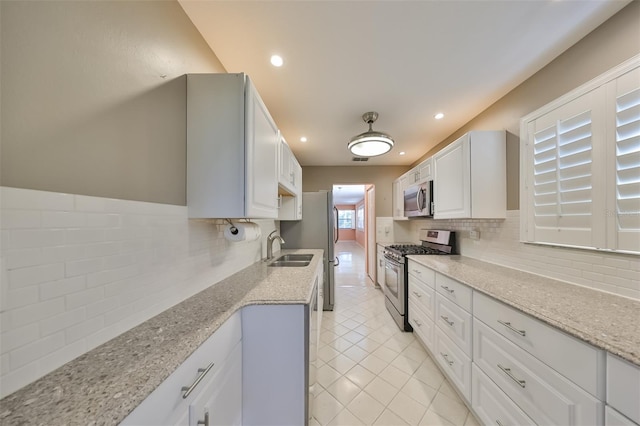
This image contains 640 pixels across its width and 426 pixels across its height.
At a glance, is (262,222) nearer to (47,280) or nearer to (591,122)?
(47,280)

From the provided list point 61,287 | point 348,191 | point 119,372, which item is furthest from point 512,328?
point 348,191

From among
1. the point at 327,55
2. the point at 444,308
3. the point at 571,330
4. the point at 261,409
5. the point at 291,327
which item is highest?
the point at 327,55

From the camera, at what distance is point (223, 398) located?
93 cm

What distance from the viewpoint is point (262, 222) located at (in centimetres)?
248

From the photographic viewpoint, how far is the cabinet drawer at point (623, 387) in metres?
0.67

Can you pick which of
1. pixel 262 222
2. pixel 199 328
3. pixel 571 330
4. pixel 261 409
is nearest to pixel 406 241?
pixel 262 222

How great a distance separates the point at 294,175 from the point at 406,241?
2711mm

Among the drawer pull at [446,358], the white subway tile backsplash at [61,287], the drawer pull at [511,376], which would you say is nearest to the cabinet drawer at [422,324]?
the drawer pull at [446,358]

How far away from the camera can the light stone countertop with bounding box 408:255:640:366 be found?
76 cm

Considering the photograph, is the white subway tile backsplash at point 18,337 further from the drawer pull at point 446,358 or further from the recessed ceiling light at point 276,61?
the drawer pull at point 446,358

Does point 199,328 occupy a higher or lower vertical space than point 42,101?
lower

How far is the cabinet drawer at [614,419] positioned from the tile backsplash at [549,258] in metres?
0.79

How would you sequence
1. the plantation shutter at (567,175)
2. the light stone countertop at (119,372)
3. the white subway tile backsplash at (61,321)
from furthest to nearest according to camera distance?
the plantation shutter at (567,175), the white subway tile backsplash at (61,321), the light stone countertop at (119,372)

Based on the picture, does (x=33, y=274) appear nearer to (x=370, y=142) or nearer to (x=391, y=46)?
(x=391, y=46)
